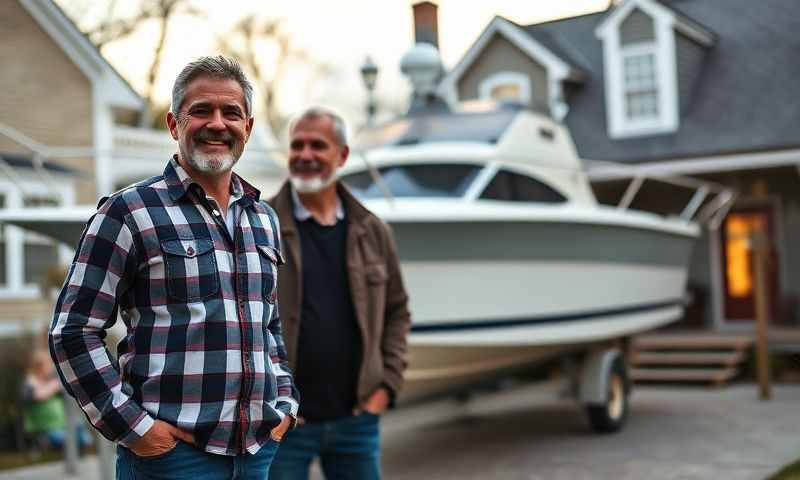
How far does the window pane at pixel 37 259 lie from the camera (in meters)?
9.52

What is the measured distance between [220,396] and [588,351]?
19.1ft

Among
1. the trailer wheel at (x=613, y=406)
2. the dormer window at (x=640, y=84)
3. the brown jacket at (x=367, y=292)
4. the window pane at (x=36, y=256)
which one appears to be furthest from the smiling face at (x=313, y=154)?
the dormer window at (x=640, y=84)

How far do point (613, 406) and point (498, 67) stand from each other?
769 cm

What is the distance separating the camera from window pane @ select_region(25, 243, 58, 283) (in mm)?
9523

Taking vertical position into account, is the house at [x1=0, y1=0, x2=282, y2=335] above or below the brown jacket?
above

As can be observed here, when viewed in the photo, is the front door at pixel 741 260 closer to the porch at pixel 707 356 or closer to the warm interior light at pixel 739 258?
the warm interior light at pixel 739 258

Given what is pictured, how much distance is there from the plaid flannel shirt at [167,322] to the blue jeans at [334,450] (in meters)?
1.00

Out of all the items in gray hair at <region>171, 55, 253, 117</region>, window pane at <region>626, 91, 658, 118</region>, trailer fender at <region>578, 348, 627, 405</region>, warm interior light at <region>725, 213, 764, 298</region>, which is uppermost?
window pane at <region>626, 91, 658, 118</region>

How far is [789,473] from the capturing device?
5785 millimetres

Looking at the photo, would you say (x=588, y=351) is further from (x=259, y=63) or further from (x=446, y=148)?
(x=259, y=63)

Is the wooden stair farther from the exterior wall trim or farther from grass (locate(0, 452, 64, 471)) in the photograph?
grass (locate(0, 452, 64, 471))

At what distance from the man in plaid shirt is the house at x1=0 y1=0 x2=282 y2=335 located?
5.85 m

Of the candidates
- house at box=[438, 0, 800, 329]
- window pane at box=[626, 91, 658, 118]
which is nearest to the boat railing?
house at box=[438, 0, 800, 329]

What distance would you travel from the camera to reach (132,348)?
2049 millimetres
